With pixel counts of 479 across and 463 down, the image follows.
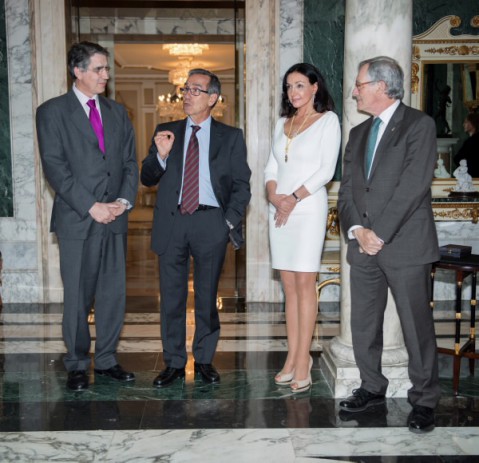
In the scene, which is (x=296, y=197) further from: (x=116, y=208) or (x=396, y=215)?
(x=116, y=208)

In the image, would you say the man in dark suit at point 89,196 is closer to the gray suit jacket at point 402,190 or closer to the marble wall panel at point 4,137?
the gray suit jacket at point 402,190

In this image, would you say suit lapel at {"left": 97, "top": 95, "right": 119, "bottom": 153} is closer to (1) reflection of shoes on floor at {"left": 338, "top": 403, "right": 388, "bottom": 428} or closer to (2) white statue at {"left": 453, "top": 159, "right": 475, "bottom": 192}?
(1) reflection of shoes on floor at {"left": 338, "top": 403, "right": 388, "bottom": 428}

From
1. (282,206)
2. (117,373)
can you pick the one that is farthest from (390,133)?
(117,373)

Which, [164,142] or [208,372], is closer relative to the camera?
[164,142]

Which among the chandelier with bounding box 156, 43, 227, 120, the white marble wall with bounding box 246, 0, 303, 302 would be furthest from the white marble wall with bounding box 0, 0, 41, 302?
the chandelier with bounding box 156, 43, 227, 120

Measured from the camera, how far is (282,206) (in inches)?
153

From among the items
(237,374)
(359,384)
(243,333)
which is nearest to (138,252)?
(243,333)

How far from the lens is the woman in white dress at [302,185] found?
12.6 ft

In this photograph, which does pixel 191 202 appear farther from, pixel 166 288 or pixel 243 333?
pixel 243 333

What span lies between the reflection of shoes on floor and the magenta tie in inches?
80.6

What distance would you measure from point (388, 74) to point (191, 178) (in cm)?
128

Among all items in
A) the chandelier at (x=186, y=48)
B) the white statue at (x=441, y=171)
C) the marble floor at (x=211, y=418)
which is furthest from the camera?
the chandelier at (x=186, y=48)

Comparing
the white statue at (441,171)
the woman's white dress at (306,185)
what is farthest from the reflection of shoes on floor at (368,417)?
the white statue at (441,171)

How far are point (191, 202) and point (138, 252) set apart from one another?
610 cm
